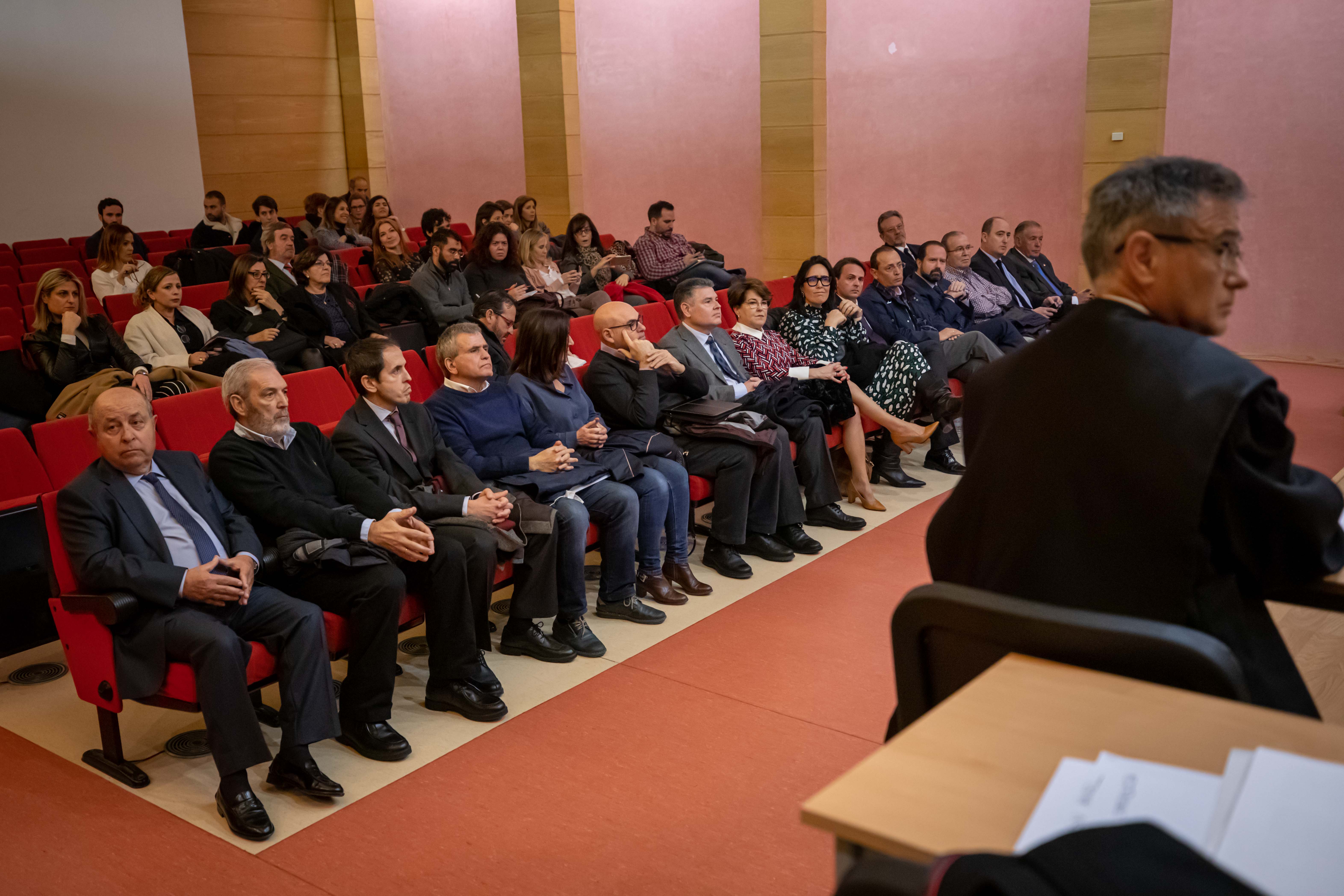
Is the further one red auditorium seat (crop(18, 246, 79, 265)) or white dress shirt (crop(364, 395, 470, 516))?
red auditorium seat (crop(18, 246, 79, 265))

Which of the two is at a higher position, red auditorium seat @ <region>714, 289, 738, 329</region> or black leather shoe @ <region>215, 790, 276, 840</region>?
red auditorium seat @ <region>714, 289, 738, 329</region>

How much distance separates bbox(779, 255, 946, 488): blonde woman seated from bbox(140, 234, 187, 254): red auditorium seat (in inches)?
232

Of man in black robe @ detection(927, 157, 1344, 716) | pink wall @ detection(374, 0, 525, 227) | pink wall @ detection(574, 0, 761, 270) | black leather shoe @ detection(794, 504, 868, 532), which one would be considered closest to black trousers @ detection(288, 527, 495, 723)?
black leather shoe @ detection(794, 504, 868, 532)

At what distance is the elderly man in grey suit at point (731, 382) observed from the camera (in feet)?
16.2

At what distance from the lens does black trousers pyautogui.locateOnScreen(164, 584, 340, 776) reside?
287 cm

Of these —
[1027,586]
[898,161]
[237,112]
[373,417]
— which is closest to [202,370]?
[373,417]

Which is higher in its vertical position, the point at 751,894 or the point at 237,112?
the point at 237,112

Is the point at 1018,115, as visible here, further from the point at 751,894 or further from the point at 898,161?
the point at 751,894

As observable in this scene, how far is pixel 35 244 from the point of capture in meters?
9.09

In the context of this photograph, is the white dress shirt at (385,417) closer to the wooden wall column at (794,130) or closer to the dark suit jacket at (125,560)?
the dark suit jacket at (125,560)

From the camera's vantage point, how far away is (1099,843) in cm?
89

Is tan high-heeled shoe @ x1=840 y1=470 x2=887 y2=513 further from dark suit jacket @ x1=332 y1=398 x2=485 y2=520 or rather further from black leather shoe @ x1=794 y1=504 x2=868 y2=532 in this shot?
dark suit jacket @ x1=332 y1=398 x2=485 y2=520

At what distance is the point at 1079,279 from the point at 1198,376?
7.79 meters

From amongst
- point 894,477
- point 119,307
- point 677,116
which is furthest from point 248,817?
point 677,116
